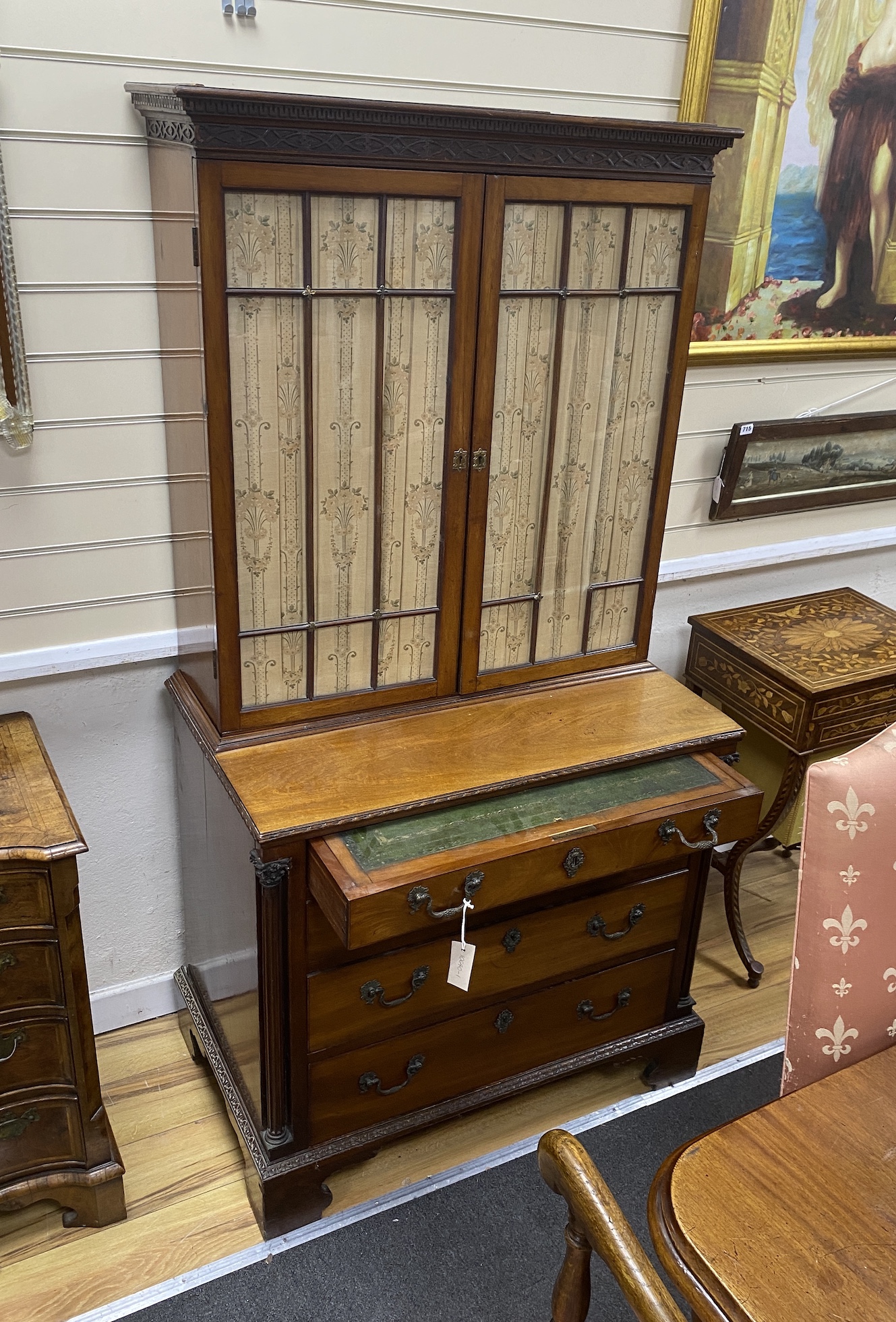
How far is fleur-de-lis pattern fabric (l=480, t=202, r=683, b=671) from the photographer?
6.20ft

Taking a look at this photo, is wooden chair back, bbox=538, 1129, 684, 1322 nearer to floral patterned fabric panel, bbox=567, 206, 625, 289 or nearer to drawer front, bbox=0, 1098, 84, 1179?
drawer front, bbox=0, 1098, 84, 1179

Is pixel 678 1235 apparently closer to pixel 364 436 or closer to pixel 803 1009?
pixel 803 1009

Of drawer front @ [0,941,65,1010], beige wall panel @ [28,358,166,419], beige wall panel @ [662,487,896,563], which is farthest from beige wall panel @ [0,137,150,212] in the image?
beige wall panel @ [662,487,896,563]

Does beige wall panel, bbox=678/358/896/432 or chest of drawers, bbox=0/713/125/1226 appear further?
beige wall panel, bbox=678/358/896/432

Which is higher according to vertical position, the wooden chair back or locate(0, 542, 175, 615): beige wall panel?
locate(0, 542, 175, 615): beige wall panel

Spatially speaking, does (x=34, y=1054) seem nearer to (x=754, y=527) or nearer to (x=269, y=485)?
(x=269, y=485)

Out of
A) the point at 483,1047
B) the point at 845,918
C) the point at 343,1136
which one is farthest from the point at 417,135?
the point at 343,1136

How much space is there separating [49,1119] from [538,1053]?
93cm

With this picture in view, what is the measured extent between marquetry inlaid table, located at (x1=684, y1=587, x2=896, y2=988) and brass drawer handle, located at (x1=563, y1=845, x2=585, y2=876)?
0.83 m

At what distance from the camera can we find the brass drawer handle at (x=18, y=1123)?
73.4 inches

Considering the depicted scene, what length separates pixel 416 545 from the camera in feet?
6.48

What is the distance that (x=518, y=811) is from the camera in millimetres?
1871

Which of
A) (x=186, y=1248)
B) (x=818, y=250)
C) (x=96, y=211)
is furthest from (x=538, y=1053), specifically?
(x=818, y=250)

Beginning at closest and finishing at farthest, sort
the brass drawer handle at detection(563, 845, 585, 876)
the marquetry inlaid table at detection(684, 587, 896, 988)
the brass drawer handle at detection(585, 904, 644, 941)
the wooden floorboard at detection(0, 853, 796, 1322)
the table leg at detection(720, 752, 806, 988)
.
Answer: the brass drawer handle at detection(563, 845, 585, 876) < the wooden floorboard at detection(0, 853, 796, 1322) < the brass drawer handle at detection(585, 904, 644, 941) < the marquetry inlaid table at detection(684, 587, 896, 988) < the table leg at detection(720, 752, 806, 988)
